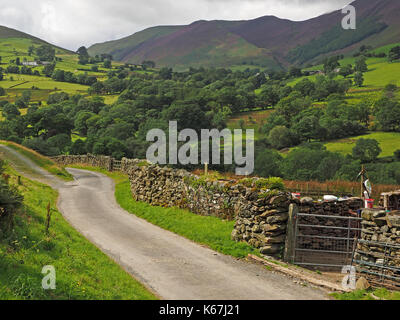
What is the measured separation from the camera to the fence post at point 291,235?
47.7 feet

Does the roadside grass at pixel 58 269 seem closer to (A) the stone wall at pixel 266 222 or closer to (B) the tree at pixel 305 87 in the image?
(A) the stone wall at pixel 266 222

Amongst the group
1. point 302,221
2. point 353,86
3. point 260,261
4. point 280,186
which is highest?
point 353,86

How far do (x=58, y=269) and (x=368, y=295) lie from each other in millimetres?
8164

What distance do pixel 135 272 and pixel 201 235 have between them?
17.0 feet

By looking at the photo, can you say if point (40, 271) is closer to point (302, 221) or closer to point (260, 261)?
point (260, 261)

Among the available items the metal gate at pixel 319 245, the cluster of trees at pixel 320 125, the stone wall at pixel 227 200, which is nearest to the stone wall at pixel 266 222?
the stone wall at pixel 227 200

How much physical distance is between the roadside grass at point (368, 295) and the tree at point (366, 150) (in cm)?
9003

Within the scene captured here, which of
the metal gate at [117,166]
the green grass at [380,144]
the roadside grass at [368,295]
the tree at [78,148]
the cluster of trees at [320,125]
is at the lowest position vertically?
the roadside grass at [368,295]

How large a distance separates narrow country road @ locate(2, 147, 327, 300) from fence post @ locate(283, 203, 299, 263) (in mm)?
1537

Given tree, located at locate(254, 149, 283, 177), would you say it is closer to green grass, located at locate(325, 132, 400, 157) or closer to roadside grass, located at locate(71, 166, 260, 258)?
green grass, located at locate(325, 132, 400, 157)

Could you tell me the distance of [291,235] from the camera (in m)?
14.8

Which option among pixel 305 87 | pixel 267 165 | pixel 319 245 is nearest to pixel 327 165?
pixel 267 165

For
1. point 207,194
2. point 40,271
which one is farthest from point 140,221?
point 40,271
